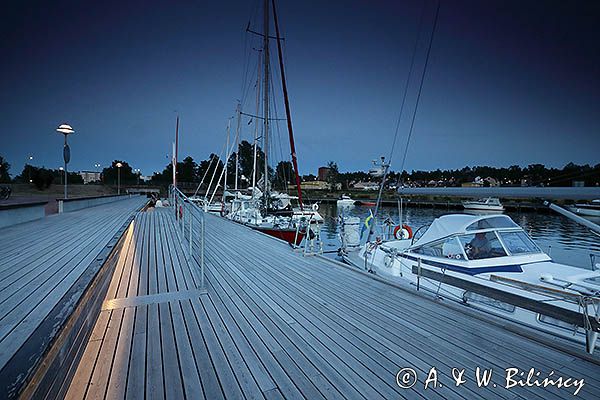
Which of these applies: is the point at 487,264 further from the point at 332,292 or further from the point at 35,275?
the point at 35,275

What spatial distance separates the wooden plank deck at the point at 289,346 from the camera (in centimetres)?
215

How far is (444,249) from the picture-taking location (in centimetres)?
626

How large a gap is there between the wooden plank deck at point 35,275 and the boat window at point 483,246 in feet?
21.0

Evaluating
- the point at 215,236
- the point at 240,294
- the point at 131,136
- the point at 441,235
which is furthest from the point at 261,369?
the point at 131,136

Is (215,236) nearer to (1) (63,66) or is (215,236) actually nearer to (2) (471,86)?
(2) (471,86)

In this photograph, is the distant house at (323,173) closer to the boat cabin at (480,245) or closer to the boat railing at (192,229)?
the boat railing at (192,229)

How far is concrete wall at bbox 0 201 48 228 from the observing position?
312 inches

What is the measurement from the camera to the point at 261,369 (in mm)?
2379

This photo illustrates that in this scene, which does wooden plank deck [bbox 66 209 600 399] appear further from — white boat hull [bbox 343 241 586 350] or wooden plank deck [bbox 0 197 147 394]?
white boat hull [bbox 343 241 586 350]

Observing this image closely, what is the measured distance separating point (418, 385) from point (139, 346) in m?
2.49

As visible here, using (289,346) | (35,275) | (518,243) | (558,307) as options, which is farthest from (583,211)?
(35,275)

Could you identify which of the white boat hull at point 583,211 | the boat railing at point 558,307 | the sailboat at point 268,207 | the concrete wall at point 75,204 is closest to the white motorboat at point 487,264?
the boat railing at point 558,307

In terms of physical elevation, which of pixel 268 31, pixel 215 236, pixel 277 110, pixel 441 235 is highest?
pixel 268 31

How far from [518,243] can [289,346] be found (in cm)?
564
